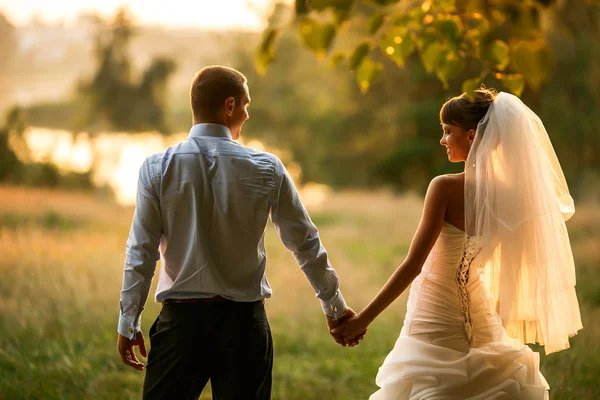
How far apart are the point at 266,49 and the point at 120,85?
9.15m

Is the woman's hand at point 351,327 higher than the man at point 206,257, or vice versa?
the man at point 206,257

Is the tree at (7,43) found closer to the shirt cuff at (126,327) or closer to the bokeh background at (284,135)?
the bokeh background at (284,135)

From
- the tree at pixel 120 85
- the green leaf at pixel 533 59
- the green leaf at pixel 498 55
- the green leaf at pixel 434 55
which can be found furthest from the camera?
the tree at pixel 120 85

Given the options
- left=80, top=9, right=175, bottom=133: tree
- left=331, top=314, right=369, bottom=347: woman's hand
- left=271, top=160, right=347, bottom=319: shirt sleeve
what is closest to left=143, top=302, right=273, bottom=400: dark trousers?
left=271, top=160, right=347, bottom=319: shirt sleeve

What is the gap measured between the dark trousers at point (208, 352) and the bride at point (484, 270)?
62cm

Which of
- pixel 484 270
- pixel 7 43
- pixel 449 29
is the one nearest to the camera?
pixel 449 29

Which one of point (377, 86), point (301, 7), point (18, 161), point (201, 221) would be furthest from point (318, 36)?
point (377, 86)

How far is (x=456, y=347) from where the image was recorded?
277 cm

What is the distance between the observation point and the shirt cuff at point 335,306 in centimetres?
288

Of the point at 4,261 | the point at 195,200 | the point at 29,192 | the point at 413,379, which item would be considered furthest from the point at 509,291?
the point at 29,192

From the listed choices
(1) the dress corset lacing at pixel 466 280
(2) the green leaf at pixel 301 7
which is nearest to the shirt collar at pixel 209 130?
(2) the green leaf at pixel 301 7

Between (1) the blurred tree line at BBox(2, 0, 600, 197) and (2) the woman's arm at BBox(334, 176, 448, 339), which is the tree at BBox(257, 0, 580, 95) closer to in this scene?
(1) the blurred tree line at BBox(2, 0, 600, 197)

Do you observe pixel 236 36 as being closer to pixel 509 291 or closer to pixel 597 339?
pixel 597 339

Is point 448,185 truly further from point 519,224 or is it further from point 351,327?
point 351,327
